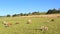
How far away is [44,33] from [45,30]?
A: 1.62 meters

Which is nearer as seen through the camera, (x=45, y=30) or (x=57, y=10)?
(x=45, y=30)

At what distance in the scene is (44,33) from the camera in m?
15.5

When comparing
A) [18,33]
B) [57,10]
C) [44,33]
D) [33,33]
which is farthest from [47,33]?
[57,10]

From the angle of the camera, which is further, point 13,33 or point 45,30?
point 45,30

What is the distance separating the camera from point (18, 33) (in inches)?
618

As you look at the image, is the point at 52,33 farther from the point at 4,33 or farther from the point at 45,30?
the point at 4,33

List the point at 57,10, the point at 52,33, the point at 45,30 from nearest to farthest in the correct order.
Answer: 1. the point at 52,33
2. the point at 45,30
3. the point at 57,10

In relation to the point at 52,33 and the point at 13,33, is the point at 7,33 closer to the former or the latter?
the point at 13,33

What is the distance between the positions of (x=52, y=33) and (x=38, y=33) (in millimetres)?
1389

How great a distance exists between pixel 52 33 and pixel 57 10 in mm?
56619

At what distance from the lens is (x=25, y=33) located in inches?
618

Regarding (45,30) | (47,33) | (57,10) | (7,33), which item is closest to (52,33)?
(47,33)

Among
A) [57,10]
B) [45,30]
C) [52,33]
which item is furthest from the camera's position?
[57,10]

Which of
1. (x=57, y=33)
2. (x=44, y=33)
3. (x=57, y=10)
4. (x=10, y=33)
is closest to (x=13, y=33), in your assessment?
(x=10, y=33)
